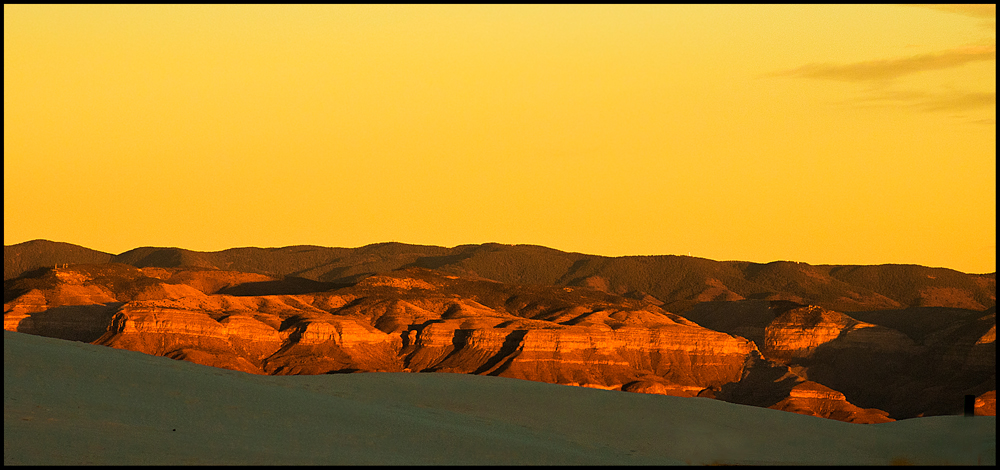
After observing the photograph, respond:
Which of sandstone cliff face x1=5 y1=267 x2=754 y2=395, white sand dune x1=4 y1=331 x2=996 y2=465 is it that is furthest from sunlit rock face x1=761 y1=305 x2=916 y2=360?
white sand dune x1=4 y1=331 x2=996 y2=465

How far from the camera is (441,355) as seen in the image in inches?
5999

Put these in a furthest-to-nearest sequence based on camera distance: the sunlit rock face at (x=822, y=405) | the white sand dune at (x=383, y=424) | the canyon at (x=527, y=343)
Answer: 1. the canyon at (x=527, y=343)
2. the sunlit rock face at (x=822, y=405)
3. the white sand dune at (x=383, y=424)

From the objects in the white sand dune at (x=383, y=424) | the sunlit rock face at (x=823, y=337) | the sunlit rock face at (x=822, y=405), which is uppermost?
the white sand dune at (x=383, y=424)

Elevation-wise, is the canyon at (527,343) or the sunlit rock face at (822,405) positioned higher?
the canyon at (527,343)

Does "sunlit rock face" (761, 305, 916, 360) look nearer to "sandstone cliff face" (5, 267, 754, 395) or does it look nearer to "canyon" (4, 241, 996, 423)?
"canyon" (4, 241, 996, 423)

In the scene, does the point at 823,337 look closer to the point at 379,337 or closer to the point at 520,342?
the point at 520,342

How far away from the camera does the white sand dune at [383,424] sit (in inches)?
863

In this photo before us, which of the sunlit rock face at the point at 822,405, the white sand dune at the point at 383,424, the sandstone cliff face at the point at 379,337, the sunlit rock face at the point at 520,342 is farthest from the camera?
the sunlit rock face at the point at 520,342

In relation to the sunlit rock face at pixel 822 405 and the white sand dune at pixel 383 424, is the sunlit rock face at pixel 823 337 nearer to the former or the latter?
the sunlit rock face at pixel 822 405

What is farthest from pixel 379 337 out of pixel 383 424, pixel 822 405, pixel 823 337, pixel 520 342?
pixel 383 424

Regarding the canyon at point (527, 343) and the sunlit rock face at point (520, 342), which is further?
the sunlit rock face at point (520, 342)

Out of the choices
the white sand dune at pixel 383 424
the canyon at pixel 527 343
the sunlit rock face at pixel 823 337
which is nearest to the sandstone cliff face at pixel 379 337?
the canyon at pixel 527 343

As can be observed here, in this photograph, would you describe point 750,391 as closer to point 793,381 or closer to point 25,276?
point 793,381

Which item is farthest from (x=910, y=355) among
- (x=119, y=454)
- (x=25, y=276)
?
(x=119, y=454)
